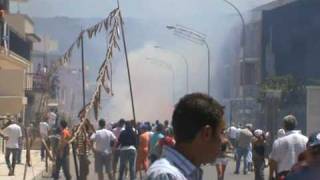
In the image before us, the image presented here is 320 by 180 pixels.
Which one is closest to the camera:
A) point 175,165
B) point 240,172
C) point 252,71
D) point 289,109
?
point 175,165

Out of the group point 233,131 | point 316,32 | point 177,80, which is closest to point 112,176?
point 233,131

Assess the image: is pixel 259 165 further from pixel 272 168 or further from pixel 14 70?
pixel 14 70

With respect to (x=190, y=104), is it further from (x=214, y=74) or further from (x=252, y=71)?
(x=214, y=74)

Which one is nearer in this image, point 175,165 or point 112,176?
point 175,165

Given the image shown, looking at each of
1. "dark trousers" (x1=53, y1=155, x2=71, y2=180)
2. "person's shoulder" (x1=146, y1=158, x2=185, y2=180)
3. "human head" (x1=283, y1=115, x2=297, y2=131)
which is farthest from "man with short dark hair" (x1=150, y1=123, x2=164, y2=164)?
"person's shoulder" (x1=146, y1=158, x2=185, y2=180)

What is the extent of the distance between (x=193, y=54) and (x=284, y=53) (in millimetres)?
48256

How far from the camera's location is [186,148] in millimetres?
4148

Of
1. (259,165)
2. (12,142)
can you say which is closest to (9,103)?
(12,142)

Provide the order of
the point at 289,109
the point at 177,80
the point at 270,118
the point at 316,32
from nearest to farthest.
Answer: the point at 270,118 < the point at 289,109 < the point at 316,32 < the point at 177,80

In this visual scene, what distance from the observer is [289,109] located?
178 feet

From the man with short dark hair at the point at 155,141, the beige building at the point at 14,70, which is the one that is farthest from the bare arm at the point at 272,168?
the beige building at the point at 14,70

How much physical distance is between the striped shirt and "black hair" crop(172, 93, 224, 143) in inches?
3.4

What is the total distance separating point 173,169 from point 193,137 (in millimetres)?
200

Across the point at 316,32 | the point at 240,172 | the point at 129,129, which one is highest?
the point at 316,32
